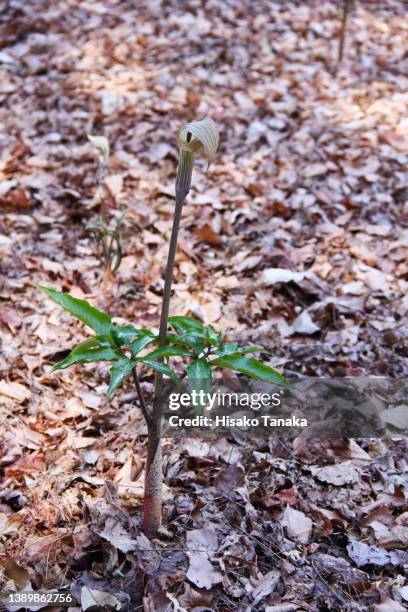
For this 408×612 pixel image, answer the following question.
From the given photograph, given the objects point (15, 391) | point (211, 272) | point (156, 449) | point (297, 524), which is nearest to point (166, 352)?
point (156, 449)

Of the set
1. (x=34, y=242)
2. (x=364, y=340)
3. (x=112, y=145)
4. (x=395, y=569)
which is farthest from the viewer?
(x=112, y=145)

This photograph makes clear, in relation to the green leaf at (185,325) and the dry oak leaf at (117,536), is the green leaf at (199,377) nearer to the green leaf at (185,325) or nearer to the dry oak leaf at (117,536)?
the green leaf at (185,325)

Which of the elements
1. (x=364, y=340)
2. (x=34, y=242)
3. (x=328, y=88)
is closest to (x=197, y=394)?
(x=364, y=340)

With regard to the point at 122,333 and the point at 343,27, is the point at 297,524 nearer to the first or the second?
the point at 122,333

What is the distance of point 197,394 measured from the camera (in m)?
1.18

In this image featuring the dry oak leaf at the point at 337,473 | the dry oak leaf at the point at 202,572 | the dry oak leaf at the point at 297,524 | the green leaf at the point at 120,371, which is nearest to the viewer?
the green leaf at the point at 120,371

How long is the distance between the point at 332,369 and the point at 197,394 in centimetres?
92

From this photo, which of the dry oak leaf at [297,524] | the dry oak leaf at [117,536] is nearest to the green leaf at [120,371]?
the dry oak leaf at [117,536]

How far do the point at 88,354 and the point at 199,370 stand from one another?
21 centimetres

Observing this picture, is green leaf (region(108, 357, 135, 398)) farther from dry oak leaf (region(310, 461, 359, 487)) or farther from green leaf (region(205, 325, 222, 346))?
dry oak leaf (region(310, 461, 359, 487))

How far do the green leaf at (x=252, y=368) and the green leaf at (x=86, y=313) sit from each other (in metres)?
0.23

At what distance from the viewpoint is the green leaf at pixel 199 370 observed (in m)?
1.17

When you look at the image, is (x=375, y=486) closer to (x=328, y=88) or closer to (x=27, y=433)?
(x=27, y=433)

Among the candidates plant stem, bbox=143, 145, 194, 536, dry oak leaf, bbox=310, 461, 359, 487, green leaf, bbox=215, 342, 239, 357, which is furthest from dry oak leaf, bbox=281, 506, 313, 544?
green leaf, bbox=215, 342, 239, 357
